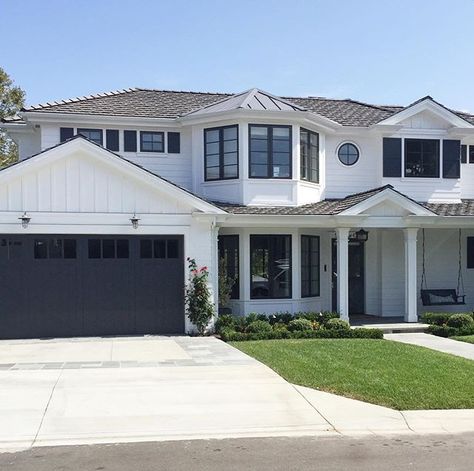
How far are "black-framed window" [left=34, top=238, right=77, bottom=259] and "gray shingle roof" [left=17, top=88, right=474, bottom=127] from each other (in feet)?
14.0

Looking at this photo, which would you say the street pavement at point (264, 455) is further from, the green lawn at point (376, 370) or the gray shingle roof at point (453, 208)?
the gray shingle roof at point (453, 208)

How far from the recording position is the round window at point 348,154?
1880cm

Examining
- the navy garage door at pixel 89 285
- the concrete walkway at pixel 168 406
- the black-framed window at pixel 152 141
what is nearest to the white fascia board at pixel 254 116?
the black-framed window at pixel 152 141

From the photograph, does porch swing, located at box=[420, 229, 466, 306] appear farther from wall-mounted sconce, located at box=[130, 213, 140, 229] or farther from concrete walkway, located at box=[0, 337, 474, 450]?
wall-mounted sconce, located at box=[130, 213, 140, 229]

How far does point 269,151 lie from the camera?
17.0m

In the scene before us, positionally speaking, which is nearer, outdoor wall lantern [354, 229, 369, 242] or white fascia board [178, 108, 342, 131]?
white fascia board [178, 108, 342, 131]

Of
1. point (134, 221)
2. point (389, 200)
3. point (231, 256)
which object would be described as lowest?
point (231, 256)

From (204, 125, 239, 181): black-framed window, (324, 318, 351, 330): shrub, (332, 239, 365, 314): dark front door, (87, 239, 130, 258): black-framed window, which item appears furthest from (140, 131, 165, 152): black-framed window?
(324, 318, 351, 330): shrub

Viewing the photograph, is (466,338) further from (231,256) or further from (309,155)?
(309,155)

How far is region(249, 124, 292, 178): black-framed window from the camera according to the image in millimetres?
16906

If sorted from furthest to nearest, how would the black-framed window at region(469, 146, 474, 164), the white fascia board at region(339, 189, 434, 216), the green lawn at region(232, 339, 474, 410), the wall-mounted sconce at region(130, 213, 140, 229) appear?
the black-framed window at region(469, 146, 474, 164), the white fascia board at region(339, 189, 434, 216), the wall-mounted sconce at region(130, 213, 140, 229), the green lawn at region(232, 339, 474, 410)

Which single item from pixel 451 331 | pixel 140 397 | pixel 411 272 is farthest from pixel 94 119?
pixel 451 331

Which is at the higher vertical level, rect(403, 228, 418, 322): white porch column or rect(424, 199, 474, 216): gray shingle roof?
rect(424, 199, 474, 216): gray shingle roof

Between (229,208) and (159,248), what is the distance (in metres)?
2.24
